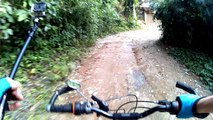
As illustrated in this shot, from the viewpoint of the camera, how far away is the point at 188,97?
1519 millimetres

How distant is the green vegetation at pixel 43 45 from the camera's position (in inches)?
154

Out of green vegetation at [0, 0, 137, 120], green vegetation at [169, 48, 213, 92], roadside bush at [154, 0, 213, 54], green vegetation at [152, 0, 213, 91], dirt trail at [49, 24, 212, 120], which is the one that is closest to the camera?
green vegetation at [0, 0, 137, 120]

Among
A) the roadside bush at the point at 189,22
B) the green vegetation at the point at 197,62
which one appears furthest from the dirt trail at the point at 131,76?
the roadside bush at the point at 189,22

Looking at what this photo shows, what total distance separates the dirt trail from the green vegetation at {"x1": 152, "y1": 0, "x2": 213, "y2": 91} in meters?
0.49

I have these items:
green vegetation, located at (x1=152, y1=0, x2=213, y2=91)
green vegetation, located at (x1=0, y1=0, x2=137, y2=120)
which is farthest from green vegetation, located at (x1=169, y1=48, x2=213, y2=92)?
green vegetation, located at (x1=0, y1=0, x2=137, y2=120)

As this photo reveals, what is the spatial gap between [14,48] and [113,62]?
2.54 m

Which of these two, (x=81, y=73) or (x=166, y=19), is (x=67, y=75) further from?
(x=166, y=19)

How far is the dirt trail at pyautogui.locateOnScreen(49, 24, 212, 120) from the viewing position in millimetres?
4590

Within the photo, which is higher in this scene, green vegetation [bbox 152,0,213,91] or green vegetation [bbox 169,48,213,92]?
green vegetation [bbox 152,0,213,91]

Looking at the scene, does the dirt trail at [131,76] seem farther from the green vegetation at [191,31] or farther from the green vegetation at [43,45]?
the green vegetation at [191,31]

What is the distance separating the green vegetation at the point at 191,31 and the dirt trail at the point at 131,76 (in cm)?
49

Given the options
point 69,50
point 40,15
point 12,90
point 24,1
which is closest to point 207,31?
point 69,50

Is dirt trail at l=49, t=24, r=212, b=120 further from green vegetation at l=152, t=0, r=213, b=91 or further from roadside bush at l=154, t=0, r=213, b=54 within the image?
roadside bush at l=154, t=0, r=213, b=54

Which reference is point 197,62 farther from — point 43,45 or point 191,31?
point 43,45
